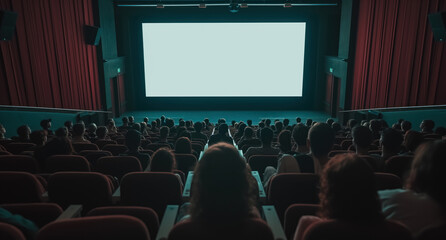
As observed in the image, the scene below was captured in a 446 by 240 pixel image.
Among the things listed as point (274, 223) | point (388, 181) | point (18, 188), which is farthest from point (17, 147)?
point (388, 181)

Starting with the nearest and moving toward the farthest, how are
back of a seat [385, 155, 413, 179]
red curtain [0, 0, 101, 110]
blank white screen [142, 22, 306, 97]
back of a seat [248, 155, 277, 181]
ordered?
1. back of a seat [385, 155, 413, 179]
2. back of a seat [248, 155, 277, 181]
3. red curtain [0, 0, 101, 110]
4. blank white screen [142, 22, 306, 97]

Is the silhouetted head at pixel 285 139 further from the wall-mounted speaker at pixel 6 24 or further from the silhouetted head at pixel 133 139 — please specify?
the wall-mounted speaker at pixel 6 24

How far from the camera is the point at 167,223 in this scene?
175cm

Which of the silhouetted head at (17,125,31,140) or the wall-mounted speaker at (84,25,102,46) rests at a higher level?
the wall-mounted speaker at (84,25,102,46)

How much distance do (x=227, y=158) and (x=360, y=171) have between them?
57 cm

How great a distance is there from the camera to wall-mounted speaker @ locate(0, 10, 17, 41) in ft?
20.3

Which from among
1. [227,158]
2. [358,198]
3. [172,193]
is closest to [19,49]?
[172,193]

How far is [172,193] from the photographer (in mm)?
2355

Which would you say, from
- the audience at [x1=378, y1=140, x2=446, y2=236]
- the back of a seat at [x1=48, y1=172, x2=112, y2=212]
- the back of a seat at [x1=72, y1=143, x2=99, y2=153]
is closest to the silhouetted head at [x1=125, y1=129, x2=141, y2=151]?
the back of a seat at [x1=72, y1=143, x2=99, y2=153]

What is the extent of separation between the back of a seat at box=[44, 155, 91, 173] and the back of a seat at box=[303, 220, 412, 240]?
2.42 meters

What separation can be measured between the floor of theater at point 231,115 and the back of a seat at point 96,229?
1177cm

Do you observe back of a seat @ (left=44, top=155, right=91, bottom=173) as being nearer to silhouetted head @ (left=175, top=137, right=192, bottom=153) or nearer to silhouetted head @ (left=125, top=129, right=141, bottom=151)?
silhouetted head @ (left=125, top=129, right=141, bottom=151)

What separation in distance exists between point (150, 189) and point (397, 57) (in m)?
9.36

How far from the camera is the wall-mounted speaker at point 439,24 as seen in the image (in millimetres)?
6730
